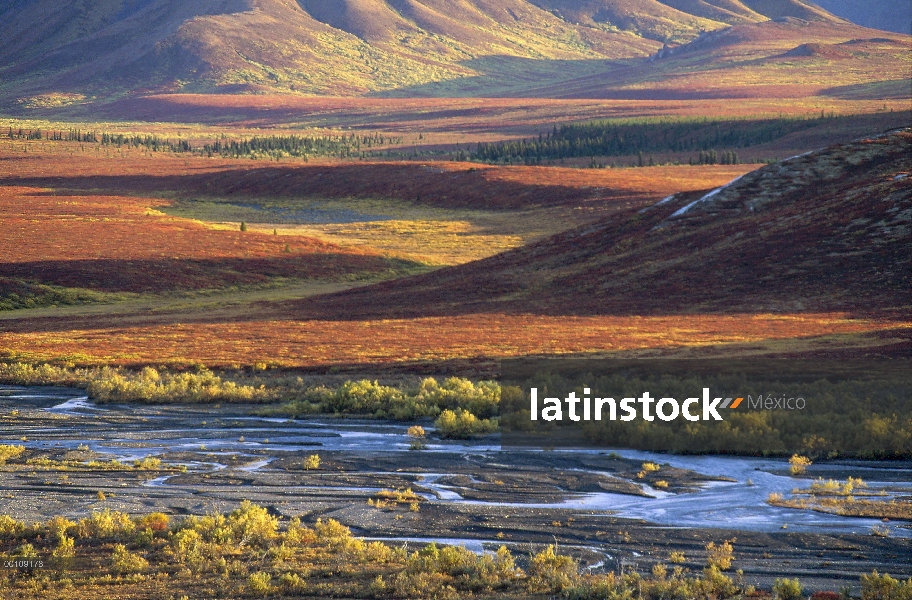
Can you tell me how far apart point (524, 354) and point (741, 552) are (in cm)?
1846

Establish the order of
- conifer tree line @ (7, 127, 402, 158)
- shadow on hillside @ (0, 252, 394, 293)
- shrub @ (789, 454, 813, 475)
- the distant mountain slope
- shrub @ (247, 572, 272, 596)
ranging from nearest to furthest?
shrub @ (247, 572, 272, 596) → shrub @ (789, 454, 813, 475) → the distant mountain slope → shadow on hillside @ (0, 252, 394, 293) → conifer tree line @ (7, 127, 402, 158)

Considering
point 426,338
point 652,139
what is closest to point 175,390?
point 426,338

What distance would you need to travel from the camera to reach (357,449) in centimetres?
2167

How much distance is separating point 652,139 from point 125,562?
14957 cm

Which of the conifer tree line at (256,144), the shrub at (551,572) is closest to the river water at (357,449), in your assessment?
the shrub at (551,572)

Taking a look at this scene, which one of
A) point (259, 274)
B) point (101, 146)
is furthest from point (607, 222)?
point (101, 146)

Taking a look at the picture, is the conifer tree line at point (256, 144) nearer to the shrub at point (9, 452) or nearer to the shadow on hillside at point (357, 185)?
the shadow on hillside at point (357, 185)

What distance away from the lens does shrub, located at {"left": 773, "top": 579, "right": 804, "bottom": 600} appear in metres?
12.1

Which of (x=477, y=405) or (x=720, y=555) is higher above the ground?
(x=477, y=405)

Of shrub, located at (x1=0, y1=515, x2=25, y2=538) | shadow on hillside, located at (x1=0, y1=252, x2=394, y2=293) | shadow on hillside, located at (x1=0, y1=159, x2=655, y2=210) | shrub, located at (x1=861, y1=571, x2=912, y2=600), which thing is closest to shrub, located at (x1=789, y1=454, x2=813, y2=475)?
shrub, located at (x1=861, y1=571, x2=912, y2=600)

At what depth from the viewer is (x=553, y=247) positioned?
191ft

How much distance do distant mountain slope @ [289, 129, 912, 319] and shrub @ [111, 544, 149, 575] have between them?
31.0 m

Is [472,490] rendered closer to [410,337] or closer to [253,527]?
[253,527]

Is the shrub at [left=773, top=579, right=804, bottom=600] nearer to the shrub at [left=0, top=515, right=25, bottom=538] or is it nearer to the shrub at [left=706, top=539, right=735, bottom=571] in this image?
the shrub at [left=706, top=539, right=735, bottom=571]
